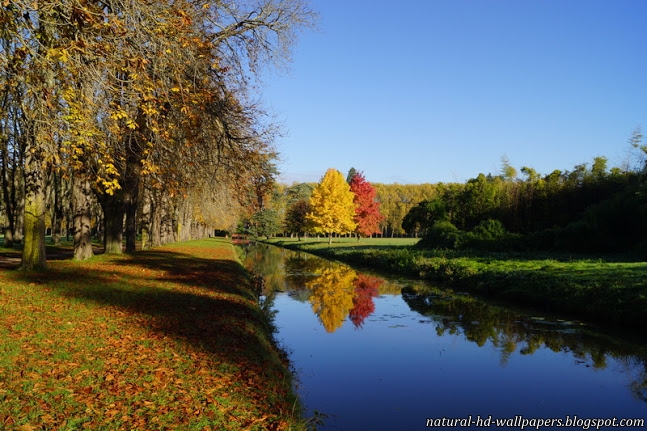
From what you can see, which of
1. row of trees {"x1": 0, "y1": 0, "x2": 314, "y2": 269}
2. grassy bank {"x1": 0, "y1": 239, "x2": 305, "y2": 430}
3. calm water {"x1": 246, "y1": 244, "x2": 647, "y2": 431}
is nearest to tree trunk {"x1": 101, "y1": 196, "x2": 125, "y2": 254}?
row of trees {"x1": 0, "y1": 0, "x2": 314, "y2": 269}

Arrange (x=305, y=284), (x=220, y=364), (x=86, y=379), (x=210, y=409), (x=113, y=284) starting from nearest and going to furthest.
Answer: (x=210, y=409)
(x=86, y=379)
(x=220, y=364)
(x=113, y=284)
(x=305, y=284)

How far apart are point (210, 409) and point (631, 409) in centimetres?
677

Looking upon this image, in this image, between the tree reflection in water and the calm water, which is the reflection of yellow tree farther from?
the calm water

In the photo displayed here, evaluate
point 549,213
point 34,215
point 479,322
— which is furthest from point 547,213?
point 34,215

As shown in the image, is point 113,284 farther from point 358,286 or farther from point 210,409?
point 358,286

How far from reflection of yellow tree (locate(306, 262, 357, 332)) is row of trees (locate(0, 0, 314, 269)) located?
5677mm

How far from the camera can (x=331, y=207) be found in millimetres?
57594

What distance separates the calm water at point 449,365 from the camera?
7.72 meters

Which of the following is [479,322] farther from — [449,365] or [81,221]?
[81,221]

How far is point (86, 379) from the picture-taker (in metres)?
5.89

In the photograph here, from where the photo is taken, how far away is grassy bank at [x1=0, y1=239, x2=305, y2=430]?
5102mm

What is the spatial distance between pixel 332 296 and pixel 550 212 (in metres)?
26.2

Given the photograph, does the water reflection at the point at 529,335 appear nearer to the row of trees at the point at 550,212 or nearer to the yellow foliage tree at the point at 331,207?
the row of trees at the point at 550,212

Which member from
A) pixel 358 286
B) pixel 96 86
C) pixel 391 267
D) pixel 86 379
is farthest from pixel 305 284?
pixel 86 379
